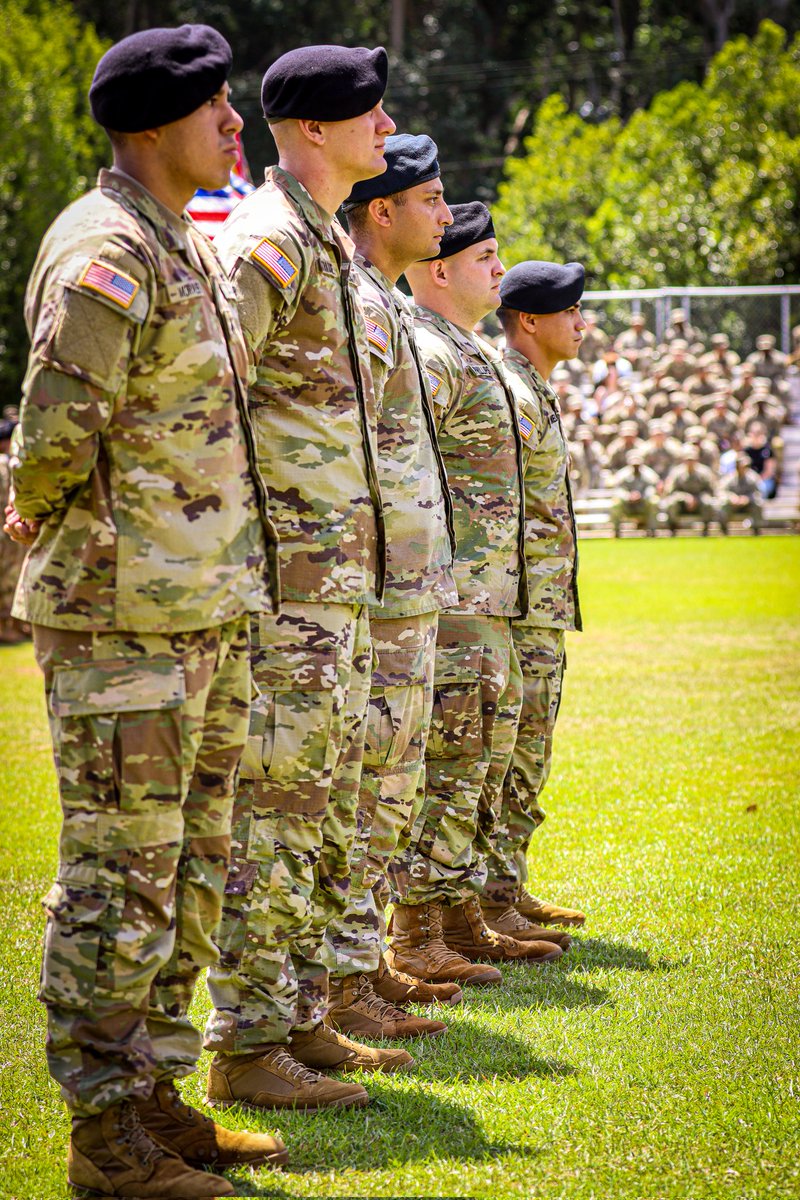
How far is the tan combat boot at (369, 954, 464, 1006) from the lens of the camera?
15.4 feet

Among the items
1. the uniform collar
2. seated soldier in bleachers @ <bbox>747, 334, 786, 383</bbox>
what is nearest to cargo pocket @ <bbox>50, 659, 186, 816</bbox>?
the uniform collar

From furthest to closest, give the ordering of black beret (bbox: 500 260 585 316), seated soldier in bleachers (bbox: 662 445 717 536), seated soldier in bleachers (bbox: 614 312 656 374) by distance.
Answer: seated soldier in bleachers (bbox: 614 312 656 374) → seated soldier in bleachers (bbox: 662 445 717 536) → black beret (bbox: 500 260 585 316)

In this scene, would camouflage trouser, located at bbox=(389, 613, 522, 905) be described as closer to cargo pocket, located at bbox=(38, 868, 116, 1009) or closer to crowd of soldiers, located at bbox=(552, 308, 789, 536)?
cargo pocket, located at bbox=(38, 868, 116, 1009)

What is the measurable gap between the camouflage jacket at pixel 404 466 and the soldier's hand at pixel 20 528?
111 cm

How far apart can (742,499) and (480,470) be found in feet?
60.7

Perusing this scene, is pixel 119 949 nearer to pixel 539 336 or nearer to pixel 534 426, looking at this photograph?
pixel 534 426

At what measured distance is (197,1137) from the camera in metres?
3.30

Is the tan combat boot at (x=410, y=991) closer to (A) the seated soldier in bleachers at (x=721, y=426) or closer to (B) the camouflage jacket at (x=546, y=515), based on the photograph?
(B) the camouflage jacket at (x=546, y=515)

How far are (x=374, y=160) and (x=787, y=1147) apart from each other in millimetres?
2712

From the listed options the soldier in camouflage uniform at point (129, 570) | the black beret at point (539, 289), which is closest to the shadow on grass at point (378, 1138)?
the soldier in camouflage uniform at point (129, 570)

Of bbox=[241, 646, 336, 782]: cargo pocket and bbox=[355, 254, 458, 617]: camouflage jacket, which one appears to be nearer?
bbox=[241, 646, 336, 782]: cargo pocket

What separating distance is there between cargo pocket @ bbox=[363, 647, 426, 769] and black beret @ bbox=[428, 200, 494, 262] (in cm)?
170

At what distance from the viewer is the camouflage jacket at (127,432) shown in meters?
2.97

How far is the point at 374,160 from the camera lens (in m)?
4.02
